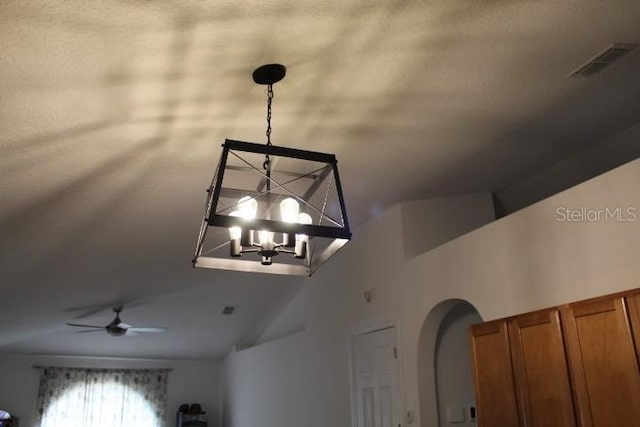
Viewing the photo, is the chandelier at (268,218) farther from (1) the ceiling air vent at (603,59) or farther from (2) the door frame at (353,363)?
(2) the door frame at (353,363)

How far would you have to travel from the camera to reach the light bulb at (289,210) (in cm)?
242

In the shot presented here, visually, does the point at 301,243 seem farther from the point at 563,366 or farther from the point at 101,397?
the point at 101,397

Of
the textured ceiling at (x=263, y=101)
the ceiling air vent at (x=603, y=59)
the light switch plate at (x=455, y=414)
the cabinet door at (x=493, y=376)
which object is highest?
the ceiling air vent at (x=603, y=59)

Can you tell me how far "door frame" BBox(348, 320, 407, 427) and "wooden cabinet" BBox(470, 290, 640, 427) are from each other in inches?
50.3

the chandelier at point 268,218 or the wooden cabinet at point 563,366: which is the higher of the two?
the chandelier at point 268,218

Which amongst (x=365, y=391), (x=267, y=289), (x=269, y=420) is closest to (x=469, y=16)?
(x=365, y=391)

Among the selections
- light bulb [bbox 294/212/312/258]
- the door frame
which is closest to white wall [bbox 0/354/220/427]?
the door frame

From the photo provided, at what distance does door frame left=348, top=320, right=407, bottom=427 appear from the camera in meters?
4.50

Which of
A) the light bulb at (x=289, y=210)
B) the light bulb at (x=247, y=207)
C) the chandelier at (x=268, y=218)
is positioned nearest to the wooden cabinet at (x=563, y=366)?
the chandelier at (x=268, y=218)

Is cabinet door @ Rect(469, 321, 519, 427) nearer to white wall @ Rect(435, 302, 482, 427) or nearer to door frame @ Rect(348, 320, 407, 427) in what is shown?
white wall @ Rect(435, 302, 482, 427)

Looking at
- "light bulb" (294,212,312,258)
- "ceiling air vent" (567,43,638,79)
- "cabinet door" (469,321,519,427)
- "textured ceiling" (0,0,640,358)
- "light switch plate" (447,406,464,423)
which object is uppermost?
"ceiling air vent" (567,43,638,79)

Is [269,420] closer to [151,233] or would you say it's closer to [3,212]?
[151,233]

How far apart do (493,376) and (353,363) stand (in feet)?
7.64

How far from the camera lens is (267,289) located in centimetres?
745
